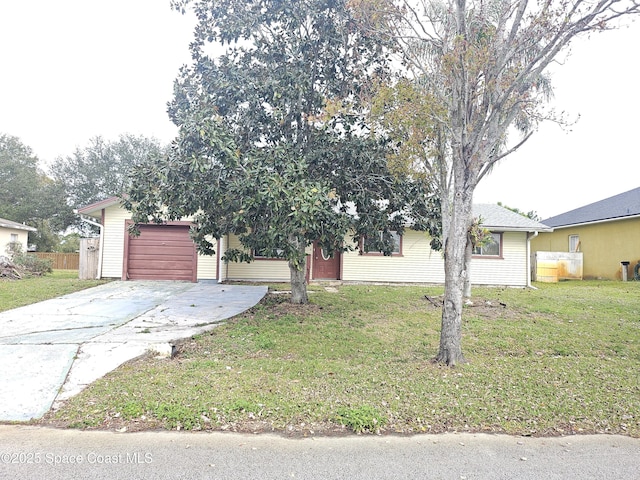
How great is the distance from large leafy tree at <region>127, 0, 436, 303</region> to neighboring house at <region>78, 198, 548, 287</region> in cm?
572

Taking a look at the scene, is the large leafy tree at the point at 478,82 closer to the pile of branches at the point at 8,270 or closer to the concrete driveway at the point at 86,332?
the concrete driveway at the point at 86,332

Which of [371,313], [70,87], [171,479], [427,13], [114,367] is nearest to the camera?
[171,479]

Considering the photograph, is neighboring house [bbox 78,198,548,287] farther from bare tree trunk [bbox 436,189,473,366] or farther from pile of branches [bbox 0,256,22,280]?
bare tree trunk [bbox 436,189,473,366]

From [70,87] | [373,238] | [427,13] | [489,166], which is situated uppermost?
[70,87]

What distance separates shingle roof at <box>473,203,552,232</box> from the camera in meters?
14.2

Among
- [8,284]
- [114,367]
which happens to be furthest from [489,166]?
[8,284]

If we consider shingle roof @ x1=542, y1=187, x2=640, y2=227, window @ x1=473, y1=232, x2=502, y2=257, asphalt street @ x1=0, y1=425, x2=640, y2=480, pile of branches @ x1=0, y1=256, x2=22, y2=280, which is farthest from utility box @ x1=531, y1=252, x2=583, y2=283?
pile of branches @ x1=0, y1=256, x2=22, y2=280

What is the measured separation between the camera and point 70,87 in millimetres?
20000

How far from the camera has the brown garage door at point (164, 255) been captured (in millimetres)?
13375

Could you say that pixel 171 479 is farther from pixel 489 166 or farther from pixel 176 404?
pixel 489 166

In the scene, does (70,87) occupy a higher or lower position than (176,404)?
higher

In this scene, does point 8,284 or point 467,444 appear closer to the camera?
point 467,444

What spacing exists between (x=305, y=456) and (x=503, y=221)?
14.3 metres

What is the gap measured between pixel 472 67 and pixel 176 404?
5.25 metres
